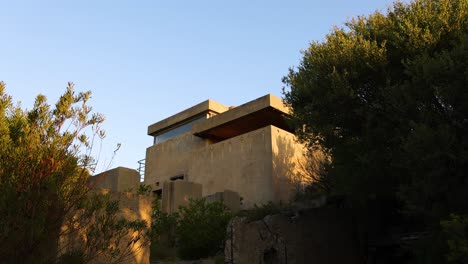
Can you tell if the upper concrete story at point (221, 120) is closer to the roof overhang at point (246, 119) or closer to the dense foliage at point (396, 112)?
the roof overhang at point (246, 119)

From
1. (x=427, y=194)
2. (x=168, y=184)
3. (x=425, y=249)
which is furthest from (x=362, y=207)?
(x=168, y=184)

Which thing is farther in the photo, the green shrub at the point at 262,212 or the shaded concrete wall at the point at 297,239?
the green shrub at the point at 262,212

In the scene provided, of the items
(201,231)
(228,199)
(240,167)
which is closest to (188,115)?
(240,167)

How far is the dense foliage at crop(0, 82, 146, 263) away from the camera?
5.52 m

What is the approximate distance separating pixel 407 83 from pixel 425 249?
4.32 m

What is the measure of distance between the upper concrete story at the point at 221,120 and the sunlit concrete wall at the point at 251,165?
1.00 metres

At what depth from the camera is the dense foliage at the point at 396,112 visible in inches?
438

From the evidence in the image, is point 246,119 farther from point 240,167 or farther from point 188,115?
point 188,115

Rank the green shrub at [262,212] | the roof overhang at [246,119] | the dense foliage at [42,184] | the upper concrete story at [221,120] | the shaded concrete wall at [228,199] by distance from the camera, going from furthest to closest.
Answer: the upper concrete story at [221,120], the roof overhang at [246,119], the shaded concrete wall at [228,199], the green shrub at [262,212], the dense foliage at [42,184]

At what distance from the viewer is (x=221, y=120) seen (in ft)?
80.8

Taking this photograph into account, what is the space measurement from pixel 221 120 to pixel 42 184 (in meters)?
18.9

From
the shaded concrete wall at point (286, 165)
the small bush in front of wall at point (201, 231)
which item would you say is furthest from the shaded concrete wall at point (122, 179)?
the shaded concrete wall at point (286, 165)

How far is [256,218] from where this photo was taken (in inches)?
541

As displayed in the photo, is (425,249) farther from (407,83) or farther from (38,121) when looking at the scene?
(38,121)
